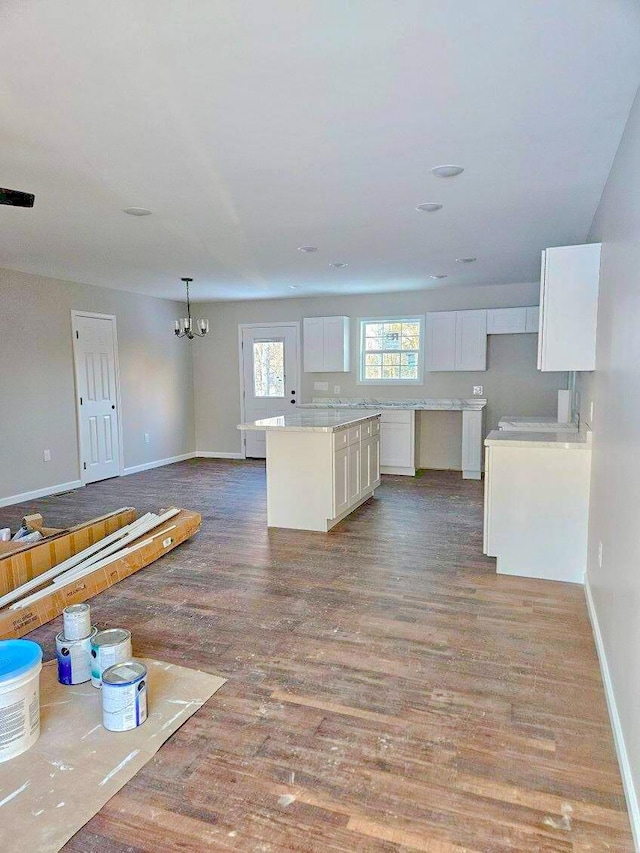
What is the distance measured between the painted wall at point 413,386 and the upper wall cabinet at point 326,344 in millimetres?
247

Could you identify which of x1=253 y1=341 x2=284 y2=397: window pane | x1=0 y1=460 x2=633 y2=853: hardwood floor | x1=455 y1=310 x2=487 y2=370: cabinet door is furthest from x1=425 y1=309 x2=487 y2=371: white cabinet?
x1=0 y1=460 x2=633 y2=853: hardwood floor

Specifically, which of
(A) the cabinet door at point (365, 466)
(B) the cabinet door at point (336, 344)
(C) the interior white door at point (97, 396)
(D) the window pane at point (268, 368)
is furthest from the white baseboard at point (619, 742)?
(D) the window pane at point (268, 368)

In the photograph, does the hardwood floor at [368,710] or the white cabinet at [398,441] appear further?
the white cabinet at [398,441]

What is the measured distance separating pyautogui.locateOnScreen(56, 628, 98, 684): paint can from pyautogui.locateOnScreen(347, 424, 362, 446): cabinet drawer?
294cm

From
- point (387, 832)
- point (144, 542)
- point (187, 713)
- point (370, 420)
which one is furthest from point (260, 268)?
point (387, 832)

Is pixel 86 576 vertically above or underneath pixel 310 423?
underneath

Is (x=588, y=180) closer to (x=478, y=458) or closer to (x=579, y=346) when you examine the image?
(x=579, y=346)

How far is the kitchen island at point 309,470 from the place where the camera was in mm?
4531

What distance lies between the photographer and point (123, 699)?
79.4 inches

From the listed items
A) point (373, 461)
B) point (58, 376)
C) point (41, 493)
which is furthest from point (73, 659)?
point (58, 376)

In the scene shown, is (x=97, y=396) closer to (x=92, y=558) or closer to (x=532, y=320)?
(x=92, y=558)

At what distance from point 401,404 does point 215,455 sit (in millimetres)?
3262

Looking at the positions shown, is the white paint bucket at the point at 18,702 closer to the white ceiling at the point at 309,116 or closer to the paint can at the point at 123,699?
the paint can at the point at 123,699

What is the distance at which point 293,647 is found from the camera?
8.71ft
